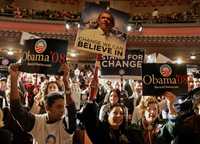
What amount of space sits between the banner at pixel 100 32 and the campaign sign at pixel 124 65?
1195 mm

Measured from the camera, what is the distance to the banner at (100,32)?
13.4 ft

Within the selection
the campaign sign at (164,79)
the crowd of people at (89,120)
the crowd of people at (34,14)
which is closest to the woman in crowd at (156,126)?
the crowd of people at (89,120)

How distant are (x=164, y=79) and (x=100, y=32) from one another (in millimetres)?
857

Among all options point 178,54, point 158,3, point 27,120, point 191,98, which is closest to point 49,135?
point 27,120

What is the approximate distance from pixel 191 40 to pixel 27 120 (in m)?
15.1

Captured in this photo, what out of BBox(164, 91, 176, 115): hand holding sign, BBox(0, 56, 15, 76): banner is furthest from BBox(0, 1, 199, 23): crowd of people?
Answer: BBox(164, 91, 176, 115): hand holding sign

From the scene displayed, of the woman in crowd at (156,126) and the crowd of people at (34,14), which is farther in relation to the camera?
the crowd of people at (34,14)

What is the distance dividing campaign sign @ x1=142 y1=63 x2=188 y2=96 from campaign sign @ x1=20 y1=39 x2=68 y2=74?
0.93 m

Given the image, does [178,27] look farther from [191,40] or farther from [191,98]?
[191,98]

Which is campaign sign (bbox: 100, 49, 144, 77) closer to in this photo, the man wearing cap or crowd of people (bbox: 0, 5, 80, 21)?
the man wearing cap

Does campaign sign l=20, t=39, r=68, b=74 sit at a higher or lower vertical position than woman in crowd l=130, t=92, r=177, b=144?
higher

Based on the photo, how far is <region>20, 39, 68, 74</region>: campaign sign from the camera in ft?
13.3

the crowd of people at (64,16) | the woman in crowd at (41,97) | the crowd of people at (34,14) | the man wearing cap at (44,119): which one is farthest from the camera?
the crowd of people at (64,16)

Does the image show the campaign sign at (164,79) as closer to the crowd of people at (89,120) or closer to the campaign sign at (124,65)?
the crowd of people at (89,120)
